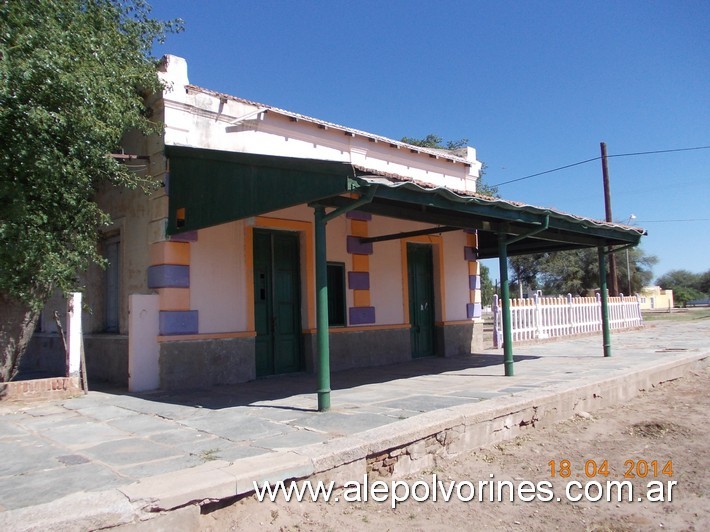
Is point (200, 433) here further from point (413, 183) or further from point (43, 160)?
point (43, 160)

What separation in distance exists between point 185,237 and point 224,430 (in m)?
3.66

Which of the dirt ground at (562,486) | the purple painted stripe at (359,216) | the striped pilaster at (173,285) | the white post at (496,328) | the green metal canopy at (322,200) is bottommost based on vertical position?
the dirt ground at (562,486)

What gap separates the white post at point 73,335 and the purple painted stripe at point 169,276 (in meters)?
1.04

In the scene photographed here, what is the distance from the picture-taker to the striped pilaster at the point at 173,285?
8078 millimetres

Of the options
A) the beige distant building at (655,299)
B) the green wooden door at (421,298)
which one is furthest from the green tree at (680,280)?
the green wooden door at (421,298)

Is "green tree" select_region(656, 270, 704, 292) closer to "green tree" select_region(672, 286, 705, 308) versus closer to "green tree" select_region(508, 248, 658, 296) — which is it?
"green tree" select_region(672, 286, 705, 308)

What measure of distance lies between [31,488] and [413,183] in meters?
4.43

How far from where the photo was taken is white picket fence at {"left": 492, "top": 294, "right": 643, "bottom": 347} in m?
14.9

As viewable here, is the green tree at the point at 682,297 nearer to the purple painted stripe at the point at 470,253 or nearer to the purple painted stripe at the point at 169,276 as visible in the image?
the purple painted stripe at the point at 470,253

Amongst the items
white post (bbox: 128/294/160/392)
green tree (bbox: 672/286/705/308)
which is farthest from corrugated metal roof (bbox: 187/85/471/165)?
green tree (bbox: 672/286/705/308)

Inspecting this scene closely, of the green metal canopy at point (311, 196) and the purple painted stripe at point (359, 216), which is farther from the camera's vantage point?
the purple painted stripe at point (359, 216)

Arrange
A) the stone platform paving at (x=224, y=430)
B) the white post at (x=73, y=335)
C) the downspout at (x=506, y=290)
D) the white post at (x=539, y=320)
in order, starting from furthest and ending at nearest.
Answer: the white post at (x=539, y=320) → the downspout at (x=506, y=290) → the white post at (x=73, y=335) → the stone platform paving at (x=224, y=430)

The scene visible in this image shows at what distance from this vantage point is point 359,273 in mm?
10773

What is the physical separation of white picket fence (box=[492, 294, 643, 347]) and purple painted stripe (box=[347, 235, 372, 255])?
4843 millimetres
